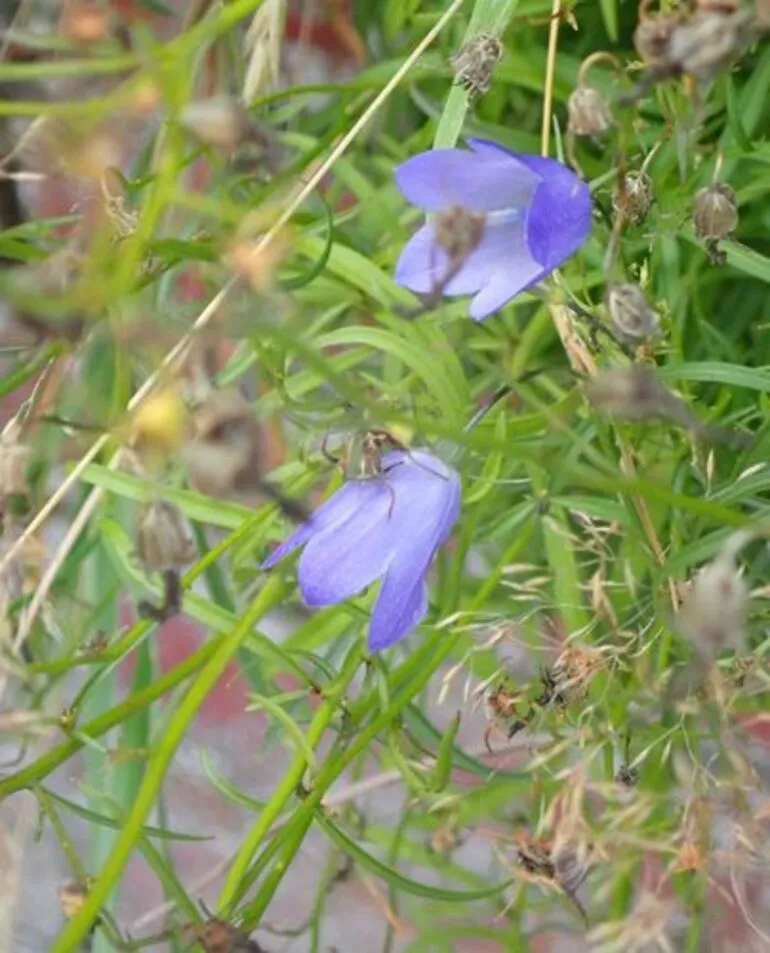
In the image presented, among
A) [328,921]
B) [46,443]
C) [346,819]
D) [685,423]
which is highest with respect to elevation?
[685,423]

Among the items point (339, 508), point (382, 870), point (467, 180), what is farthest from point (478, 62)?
point (382, 870)

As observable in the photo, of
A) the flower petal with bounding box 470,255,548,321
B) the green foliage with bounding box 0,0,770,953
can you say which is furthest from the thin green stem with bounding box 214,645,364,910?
the flower petal with bounding box 470,255,548,321

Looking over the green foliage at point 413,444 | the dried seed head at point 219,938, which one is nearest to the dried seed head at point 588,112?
the green foliage at point 413,444

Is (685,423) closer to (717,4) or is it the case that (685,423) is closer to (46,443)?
(717,4)

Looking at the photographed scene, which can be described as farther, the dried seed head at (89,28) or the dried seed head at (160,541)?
the dried seed head at (89,28)

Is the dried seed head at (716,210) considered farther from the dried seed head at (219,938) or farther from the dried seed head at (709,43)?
the dried seed head at (219,938)

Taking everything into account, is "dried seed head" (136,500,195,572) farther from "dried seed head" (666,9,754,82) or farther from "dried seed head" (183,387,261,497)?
"dried seed head" (666,9,754,82)

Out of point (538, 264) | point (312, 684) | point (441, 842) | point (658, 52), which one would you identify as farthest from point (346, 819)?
point (658, 52)
